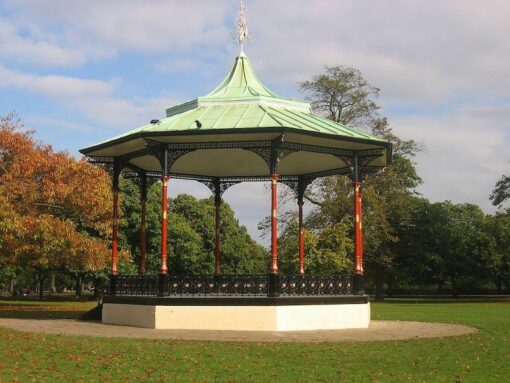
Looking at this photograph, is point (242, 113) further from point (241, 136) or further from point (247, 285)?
point (247, 285)

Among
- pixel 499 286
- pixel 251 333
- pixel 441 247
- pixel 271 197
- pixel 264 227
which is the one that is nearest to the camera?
pixel 251 333

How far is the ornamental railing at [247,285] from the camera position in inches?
758

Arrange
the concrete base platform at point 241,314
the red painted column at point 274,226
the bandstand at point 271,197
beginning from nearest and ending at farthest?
the concrete base platform at point 241,314, the bandstand at point 271,197, the red painted column at point 274,226

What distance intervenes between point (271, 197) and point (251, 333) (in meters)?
4.14

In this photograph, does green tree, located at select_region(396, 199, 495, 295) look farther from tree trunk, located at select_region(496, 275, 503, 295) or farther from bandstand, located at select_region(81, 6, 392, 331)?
bandstand, located at select_region(81, 6, 392, 331)

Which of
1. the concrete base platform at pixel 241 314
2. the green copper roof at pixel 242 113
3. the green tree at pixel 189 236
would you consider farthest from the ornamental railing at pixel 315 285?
the green tree at pixel 189 236

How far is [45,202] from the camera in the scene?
30.2 metres

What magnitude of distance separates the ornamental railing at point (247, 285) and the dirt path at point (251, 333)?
141 cm

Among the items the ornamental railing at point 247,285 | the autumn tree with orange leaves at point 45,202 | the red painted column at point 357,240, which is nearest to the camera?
the ornamental railing at point 247,285

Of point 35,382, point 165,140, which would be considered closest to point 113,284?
point 165,140

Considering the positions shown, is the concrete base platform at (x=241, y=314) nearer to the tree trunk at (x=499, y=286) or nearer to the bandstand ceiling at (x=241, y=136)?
the bandstand ceiling at (x=241, y=136)

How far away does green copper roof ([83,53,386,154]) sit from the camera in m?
19.7

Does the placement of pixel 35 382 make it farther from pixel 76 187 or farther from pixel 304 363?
pixel 76 187

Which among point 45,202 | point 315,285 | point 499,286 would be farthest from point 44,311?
point 499,286
